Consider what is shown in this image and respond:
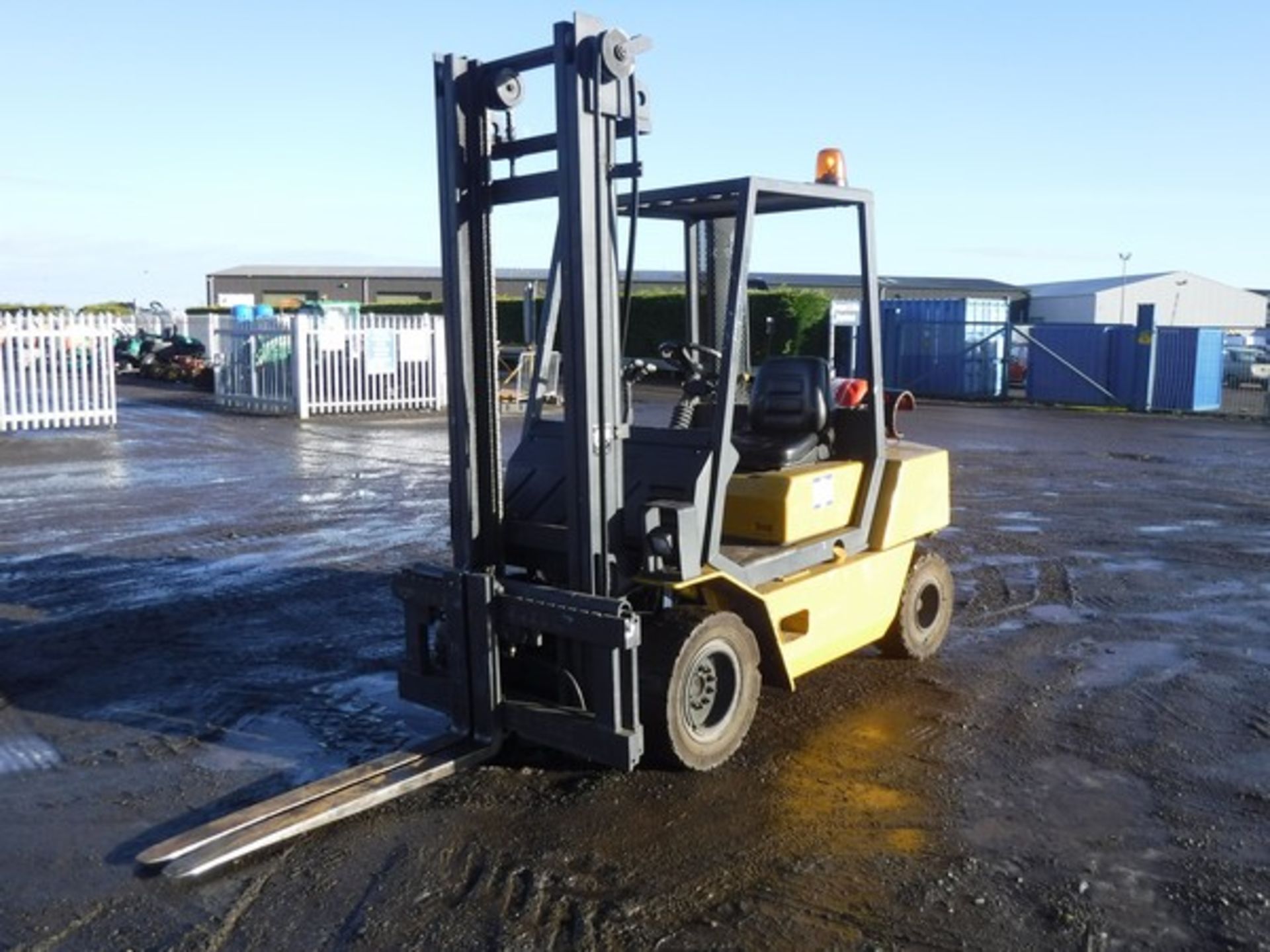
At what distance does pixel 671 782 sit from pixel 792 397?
2084mm

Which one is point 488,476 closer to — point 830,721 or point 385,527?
point 830,721

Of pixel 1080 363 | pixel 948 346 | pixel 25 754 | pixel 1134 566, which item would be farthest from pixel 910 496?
pixel 948 346

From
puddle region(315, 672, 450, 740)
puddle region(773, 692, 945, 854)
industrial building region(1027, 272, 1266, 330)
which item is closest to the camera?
puddle region(773, 692, 945, 854)

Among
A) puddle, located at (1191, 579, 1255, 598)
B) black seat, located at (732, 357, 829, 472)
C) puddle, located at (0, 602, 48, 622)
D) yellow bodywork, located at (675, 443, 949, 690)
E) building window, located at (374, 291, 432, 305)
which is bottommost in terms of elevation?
puddle, located at (1191, 579, 1255, 598)

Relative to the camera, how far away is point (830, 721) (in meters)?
6.00

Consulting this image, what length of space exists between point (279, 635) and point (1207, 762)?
522 centimetres

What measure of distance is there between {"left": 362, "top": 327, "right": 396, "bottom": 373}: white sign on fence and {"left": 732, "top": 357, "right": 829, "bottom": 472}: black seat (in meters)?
18.4

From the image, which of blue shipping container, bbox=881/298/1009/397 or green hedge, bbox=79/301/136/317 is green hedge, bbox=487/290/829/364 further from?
green hedge, bbox=79/301/136/317

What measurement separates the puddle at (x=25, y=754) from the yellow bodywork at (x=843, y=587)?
2969 mm

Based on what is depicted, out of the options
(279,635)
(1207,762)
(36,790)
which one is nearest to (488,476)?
(36,790)

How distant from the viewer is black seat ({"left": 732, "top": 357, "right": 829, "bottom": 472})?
6.06 metres

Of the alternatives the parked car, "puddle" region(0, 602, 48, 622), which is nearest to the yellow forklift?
"puddle" region(0, 602, 48, 622)

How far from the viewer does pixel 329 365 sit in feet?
76.6

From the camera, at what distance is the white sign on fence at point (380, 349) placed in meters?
23.7
